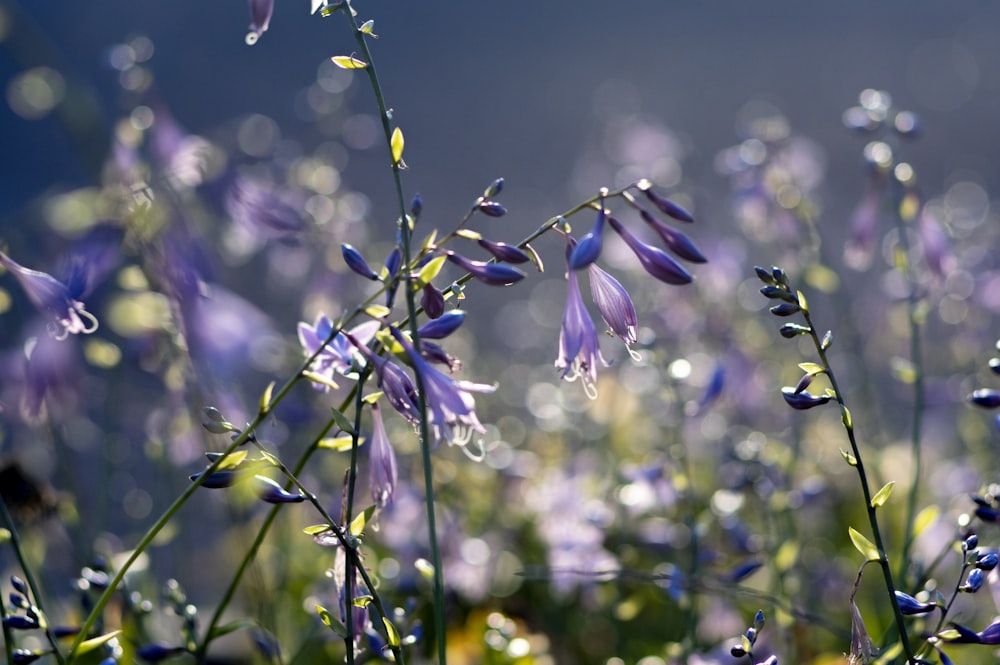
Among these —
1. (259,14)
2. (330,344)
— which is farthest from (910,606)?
(259,14)

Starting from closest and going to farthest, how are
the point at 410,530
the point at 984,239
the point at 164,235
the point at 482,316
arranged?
the point at 164,235, the point at 410,530, the point at 984,239, the point at 482,316

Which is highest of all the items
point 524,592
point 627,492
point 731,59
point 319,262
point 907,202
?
point 731,59

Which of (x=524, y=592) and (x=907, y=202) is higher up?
(x=907, y=202)

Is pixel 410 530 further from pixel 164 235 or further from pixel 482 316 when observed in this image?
pixel 482 316

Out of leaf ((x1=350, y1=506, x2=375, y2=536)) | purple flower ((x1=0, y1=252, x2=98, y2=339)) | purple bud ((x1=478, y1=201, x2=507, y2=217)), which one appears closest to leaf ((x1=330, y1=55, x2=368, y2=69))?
purple bud ((x1=478, y1=201, x2=507, y2=217))

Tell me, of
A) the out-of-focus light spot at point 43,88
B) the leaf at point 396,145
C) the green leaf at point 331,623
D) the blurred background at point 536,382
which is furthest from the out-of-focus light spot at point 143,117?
the green leaf at point 331,623

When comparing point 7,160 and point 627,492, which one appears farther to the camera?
point 7,160

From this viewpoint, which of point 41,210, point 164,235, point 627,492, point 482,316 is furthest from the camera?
point 482,316

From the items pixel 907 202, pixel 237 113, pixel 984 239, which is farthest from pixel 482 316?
pixel 907 202

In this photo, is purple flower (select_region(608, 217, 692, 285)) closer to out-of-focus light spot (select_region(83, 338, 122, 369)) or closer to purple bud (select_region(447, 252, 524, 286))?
purple bud (select_region(447, 252, 524, 286))
